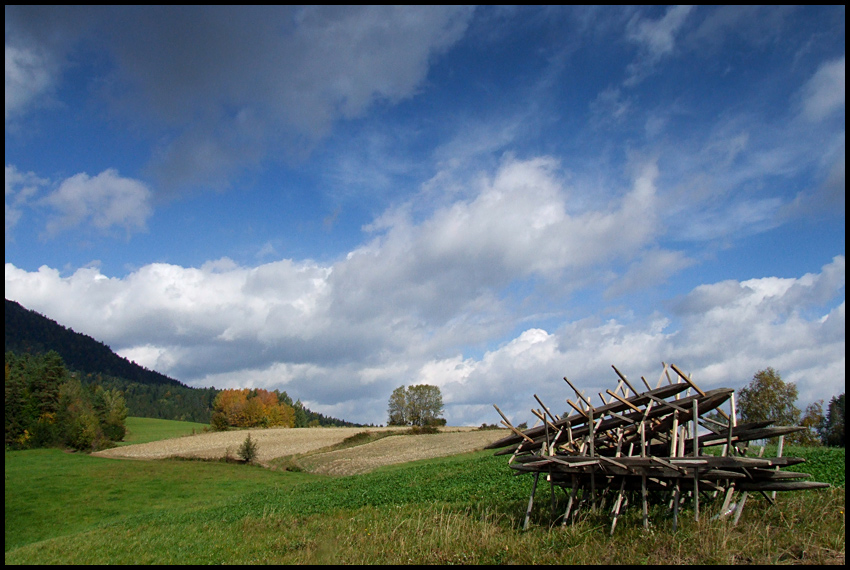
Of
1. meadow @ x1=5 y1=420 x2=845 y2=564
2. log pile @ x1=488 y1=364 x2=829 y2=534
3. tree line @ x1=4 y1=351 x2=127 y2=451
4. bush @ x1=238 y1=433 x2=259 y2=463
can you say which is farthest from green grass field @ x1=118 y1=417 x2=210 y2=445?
log pile @ x1=488 y1=364 x2=829 y2=534

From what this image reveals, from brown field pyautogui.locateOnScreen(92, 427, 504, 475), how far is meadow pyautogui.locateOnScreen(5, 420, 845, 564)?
19.2 m

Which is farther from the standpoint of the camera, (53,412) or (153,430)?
(153,430)

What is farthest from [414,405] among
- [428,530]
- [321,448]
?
[428,530]

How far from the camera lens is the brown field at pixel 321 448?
2122 inches

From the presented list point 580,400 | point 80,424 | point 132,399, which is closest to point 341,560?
point 580,400

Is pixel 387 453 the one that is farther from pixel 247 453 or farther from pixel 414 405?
pixel 414 405

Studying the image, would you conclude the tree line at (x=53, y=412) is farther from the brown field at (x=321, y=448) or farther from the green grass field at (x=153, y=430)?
the green grass field at (x=153, y=430)

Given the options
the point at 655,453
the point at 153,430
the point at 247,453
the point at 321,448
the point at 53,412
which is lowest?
the point at 153,430

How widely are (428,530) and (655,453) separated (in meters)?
6.16

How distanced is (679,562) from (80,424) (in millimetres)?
90892

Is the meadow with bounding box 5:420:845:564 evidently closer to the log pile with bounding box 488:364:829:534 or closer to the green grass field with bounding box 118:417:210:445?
the log pile with bounding box 488:364:829:534

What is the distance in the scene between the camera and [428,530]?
13438 mm

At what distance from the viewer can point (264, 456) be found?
63.7 m

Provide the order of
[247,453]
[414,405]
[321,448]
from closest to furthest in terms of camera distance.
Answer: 1. [247,453]
2. [321,448]
3. [414,405]
